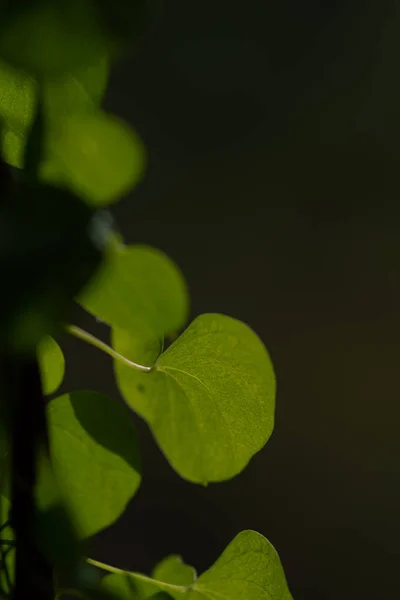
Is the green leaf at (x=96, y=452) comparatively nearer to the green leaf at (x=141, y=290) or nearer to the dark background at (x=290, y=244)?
the green leaf at (x=141, y=290)

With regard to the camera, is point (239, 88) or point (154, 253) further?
point (239, 88)

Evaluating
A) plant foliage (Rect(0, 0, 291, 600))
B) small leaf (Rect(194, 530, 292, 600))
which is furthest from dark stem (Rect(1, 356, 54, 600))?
small leaf (Rect(194, 530, 292, 600))

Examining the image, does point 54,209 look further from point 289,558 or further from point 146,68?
point 146,68

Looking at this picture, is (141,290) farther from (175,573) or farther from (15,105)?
(175,573)

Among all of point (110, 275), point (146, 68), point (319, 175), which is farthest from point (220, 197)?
point (110, 275)

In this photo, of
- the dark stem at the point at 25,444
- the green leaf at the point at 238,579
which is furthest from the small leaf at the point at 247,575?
the dark stem at the point at 25,444

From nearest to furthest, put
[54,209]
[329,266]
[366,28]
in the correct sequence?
[54,209] → [329,266] → [366,28]
